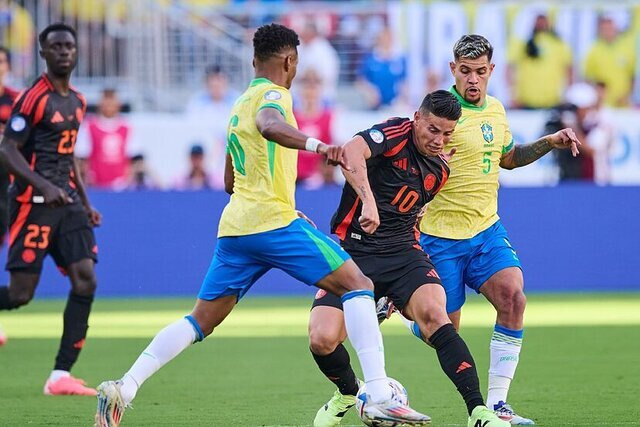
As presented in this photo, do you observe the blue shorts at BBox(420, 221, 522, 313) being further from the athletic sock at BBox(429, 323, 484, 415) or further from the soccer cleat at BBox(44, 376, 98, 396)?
the soccer cleat at BBox(44, 376, 98, 396)

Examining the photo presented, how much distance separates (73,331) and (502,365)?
3384mm

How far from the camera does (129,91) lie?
68.4 feet

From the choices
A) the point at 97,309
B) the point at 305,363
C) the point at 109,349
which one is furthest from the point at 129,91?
the point at 305,363

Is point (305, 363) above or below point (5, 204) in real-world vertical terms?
below

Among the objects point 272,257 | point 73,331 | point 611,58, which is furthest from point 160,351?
point 611,58

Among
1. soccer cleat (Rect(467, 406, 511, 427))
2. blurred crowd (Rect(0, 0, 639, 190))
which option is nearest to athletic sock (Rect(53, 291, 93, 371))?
soccer cleat (Rect(467, 406, 511, 427))

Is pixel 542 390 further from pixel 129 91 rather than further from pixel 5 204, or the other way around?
pixel 129 91

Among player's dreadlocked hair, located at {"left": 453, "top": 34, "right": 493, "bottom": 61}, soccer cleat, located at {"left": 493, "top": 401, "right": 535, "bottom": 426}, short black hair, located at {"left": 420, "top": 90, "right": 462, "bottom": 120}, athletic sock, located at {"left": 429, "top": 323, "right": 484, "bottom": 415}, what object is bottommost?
soccer cleat, located at {"left": 493, "top": 401, "right": 535, "bottom": 426}

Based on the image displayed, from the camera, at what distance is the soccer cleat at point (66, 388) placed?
9281 mm

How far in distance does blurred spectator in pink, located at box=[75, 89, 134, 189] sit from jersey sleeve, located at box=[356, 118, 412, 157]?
37.5ft

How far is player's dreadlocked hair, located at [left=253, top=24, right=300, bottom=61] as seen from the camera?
7.21 metres

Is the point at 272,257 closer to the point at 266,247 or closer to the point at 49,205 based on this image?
the point at 266,247

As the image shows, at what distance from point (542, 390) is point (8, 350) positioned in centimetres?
529

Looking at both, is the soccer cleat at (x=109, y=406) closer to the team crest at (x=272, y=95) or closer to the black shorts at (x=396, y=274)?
the black shorts at (x=396, y=274)
